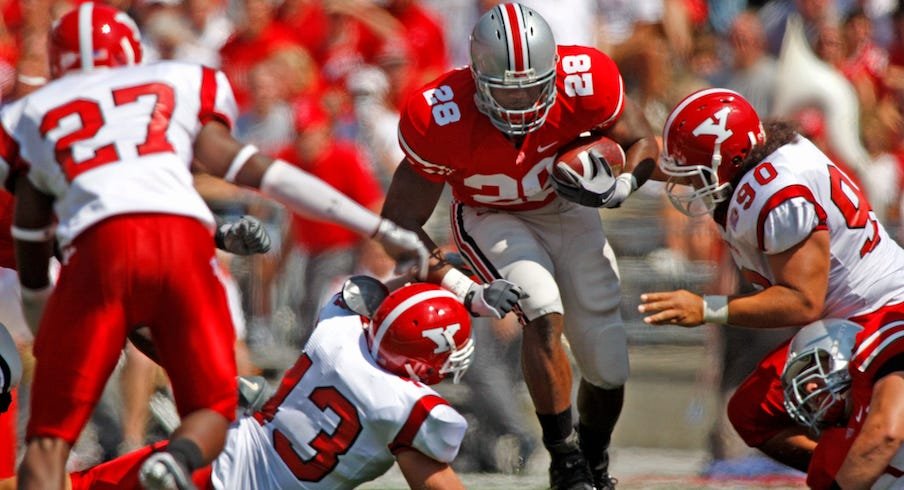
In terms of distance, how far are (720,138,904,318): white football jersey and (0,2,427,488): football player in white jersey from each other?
4.67ft

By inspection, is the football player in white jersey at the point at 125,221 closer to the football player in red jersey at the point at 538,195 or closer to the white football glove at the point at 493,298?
the white football glove at the point at 493,298

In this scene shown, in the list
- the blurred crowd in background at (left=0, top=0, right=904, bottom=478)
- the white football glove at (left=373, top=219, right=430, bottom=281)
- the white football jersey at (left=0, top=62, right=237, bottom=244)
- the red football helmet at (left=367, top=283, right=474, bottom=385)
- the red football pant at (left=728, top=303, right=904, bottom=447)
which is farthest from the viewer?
the blurred crowd in background at (left=0, top=0, right=904, bottom=478)

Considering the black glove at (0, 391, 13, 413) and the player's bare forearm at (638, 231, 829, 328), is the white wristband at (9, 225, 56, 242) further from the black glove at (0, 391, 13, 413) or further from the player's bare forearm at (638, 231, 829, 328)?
the player's bare forearm at (638, 231, 829, 328)

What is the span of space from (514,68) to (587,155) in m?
0.43

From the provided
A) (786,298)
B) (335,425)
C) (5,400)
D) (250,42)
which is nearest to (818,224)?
(786,298)

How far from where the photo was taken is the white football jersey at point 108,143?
470cm

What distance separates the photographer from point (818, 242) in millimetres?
5613

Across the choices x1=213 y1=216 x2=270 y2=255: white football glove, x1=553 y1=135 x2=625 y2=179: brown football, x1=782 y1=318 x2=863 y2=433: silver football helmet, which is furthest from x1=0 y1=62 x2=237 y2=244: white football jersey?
x1=782 y1=318 x2=863 y2=433: silver football helmet

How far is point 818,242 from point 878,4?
15.8 ft

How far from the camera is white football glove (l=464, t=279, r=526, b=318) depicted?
572 cm

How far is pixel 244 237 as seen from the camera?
5656mm

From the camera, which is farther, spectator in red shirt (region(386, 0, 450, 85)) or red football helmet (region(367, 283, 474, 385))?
spectator in red shirt (region(386, 0, 450, 85))

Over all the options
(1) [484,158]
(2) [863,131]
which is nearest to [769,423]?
(1) [484,158]

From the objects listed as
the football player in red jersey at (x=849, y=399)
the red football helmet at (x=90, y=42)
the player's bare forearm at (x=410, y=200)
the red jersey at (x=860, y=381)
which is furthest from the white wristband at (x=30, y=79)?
the red jersey at (x=860, y=381)
